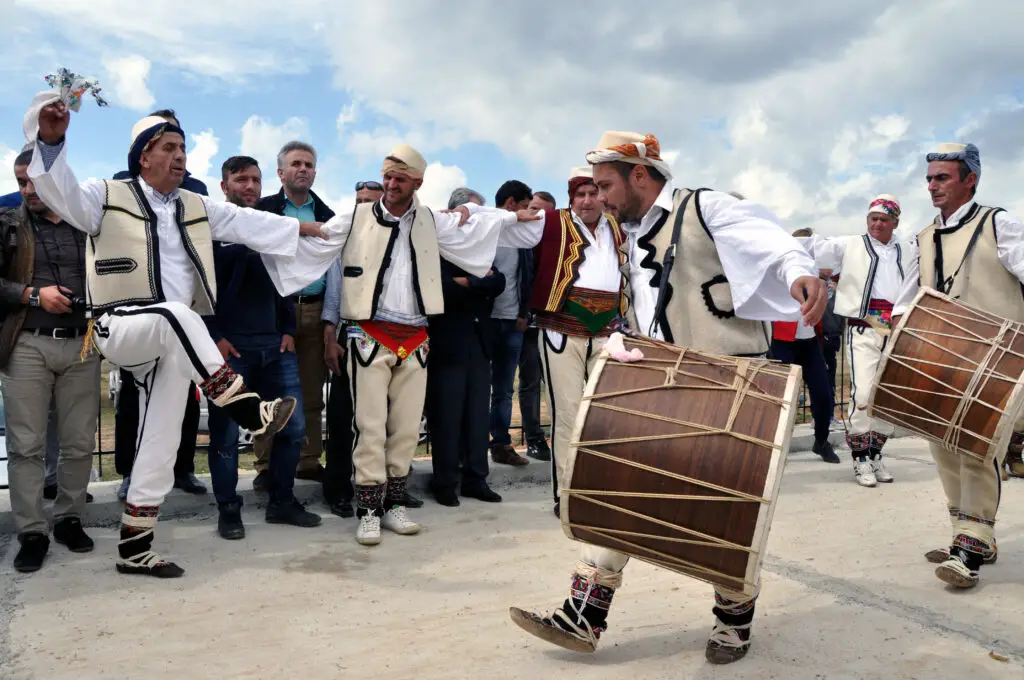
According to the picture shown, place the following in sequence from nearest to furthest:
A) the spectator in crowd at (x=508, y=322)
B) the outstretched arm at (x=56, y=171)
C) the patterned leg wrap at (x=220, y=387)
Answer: the outstretched arm at (x=56, y=171) < the patterned leg wrap at (x=220, y=387) < the spectator in crowd at (x=508, y=322)

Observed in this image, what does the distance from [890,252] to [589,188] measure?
265 cm

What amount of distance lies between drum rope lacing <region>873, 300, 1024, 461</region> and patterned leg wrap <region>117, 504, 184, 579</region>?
3.36 meters

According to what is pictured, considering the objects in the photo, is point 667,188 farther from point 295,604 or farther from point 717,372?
point 295,604

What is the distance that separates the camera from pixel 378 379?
4.54m

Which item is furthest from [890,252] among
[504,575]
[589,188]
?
[504,575]

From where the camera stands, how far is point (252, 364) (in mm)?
4547

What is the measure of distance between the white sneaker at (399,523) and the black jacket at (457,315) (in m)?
0.98

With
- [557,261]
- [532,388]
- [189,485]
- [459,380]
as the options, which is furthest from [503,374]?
[189,485]

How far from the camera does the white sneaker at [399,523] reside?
179 inches

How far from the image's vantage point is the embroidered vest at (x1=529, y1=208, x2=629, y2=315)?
15.9 ft

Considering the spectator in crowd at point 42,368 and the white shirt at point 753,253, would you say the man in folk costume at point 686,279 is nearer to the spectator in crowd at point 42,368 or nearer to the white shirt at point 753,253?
the white shirt at point 753,253

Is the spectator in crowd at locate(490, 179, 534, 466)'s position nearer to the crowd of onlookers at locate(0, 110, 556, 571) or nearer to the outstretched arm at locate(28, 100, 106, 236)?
the crowd of onlookers at locate(0, 110, 556, 571)

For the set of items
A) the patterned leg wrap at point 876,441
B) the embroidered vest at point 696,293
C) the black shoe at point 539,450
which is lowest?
the black shoe at point 539,450

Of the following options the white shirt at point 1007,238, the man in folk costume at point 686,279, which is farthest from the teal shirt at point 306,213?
the white shirt at point 1007,238
